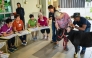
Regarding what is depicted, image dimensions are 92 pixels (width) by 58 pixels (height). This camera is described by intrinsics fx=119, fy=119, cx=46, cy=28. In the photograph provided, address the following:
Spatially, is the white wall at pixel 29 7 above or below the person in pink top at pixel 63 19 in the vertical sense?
above

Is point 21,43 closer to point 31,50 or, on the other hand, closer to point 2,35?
point 31,50

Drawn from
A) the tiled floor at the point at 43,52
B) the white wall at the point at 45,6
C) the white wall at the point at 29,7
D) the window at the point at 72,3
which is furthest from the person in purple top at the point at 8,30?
the window at the point at 72,3

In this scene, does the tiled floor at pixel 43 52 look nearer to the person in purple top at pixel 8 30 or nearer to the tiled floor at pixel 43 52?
the tiled floor at pixel 43 52

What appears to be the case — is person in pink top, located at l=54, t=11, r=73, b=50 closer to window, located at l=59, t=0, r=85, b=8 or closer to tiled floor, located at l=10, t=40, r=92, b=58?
tiled floor, located at l=10, t=40, r=92, b=58

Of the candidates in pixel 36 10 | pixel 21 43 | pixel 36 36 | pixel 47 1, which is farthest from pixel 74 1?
pixel 21 43

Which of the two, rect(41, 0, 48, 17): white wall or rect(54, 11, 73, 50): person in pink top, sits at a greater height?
rect(41, 0, 48, 17): white wall

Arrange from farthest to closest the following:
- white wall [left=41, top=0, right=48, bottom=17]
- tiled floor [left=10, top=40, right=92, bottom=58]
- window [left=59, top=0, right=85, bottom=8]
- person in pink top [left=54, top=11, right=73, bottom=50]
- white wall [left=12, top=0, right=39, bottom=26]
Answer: window [left=59, top=0, right=85, bottom=8], white wall [left=41, top=0, right=48, bottom=17], white wall [left=12, top=0, right=39, bottom=26], person in pink top [left=54, top=11, right=73, bottom=50], tiled floor [left=10, top=40, right=92, bottom=58]

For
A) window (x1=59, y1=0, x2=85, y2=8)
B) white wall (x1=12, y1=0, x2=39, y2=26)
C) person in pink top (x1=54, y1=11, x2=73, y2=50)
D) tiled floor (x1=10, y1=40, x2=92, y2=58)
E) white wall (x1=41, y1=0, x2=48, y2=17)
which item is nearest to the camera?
tiled floor (x1=10, y1=40, x2=92, y2=58)

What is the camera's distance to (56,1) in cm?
969

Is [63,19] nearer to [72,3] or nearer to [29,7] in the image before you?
[29,7]

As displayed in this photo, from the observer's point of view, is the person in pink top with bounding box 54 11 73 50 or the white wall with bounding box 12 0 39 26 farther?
the white wall with bounding box 12 0 39 26

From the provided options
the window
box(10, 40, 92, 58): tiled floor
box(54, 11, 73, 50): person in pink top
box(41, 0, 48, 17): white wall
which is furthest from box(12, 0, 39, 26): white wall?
box(54, 11, 73, 50): person in pink top

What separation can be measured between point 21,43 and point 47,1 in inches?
181

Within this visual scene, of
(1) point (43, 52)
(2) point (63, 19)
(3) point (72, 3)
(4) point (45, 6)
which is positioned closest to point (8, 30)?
(1) point (43, 52)
